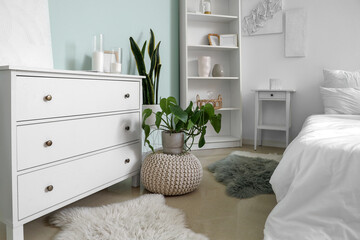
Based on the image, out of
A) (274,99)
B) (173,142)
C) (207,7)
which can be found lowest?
(173,142)

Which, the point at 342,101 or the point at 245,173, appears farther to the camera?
the point at 342,101

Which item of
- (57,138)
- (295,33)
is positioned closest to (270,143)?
(295,33)

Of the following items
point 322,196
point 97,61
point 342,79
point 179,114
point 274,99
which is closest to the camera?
point 322,196

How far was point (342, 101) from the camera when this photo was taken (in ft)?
9.21

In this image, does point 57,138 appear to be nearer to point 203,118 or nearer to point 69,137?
point 69,137

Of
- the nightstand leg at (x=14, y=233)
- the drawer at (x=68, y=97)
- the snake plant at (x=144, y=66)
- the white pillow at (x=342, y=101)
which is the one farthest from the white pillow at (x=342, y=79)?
the nightstand leg at (x=14, y=233)

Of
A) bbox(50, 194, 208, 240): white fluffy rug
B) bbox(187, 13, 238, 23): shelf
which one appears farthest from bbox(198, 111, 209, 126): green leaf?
bbox(187, 13, 238, 23): shelf

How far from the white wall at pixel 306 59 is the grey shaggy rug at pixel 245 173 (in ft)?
2.96

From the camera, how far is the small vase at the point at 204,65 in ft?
11.6

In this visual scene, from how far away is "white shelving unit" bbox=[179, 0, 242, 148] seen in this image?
352 cm

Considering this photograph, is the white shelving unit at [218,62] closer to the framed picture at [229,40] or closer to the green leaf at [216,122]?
the framed picture at [229,40]

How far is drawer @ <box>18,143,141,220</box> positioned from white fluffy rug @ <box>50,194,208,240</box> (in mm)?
129

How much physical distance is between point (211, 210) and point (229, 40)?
243 centimetres

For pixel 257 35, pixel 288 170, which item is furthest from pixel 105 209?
pixel 257 35
